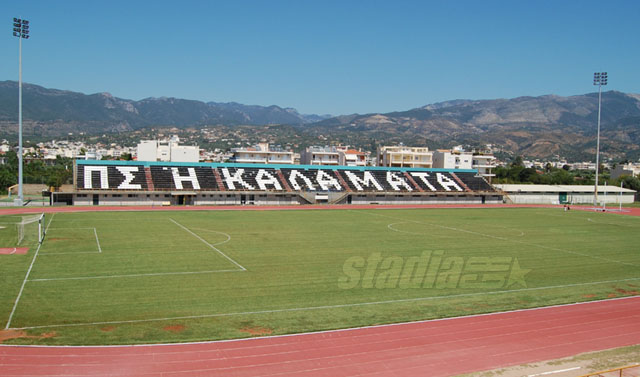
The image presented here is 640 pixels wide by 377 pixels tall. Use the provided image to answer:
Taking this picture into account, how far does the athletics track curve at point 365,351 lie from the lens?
→ 13.5m

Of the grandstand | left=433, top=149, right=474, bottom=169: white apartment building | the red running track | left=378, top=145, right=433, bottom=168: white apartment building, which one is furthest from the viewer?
Answer: left=378, top=145, right=433, bottom=168: white apartment building

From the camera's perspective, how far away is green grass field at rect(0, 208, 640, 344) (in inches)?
685

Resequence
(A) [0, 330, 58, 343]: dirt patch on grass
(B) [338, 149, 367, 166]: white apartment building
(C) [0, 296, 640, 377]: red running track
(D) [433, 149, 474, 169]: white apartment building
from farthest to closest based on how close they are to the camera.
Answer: (B) [338, 149, 367, 166]: white apartment building
(D) [433, 149, 474, 169]: white apartment building
(A) [0, 330, 58, 343]: dirt patch on grass
(C) [0, 296, 640, 377]: red running track

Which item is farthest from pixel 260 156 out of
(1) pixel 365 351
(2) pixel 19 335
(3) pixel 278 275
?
(1) pixel 365 351

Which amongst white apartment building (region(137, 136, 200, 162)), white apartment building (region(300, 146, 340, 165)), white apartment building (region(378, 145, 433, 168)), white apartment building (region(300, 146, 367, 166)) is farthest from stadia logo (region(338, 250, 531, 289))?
white apartment building (region(300, 146, 367, 166))

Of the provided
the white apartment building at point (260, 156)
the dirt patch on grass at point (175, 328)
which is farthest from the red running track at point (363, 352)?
the white apartment building at point (260, 156)

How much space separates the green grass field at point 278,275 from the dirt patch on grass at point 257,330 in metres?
0.07

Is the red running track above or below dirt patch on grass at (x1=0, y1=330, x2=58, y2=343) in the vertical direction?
below

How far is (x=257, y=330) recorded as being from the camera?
54.3 ft

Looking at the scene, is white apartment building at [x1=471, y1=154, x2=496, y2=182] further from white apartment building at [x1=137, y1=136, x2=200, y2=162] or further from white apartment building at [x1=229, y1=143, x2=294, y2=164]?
white apartment building at [x1=137, y1=136, x2=200, y2=162]

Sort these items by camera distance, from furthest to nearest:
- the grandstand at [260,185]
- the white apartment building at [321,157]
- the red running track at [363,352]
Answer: the white apartment building at [321,157], the grandstand at [260,185], the red running track at [363,352]

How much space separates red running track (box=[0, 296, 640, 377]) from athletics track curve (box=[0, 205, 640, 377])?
27 mm

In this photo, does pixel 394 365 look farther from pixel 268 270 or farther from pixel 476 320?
pixel 268 270

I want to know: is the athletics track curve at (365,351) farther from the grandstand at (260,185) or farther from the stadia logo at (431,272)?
the grandstand at (260,185)
